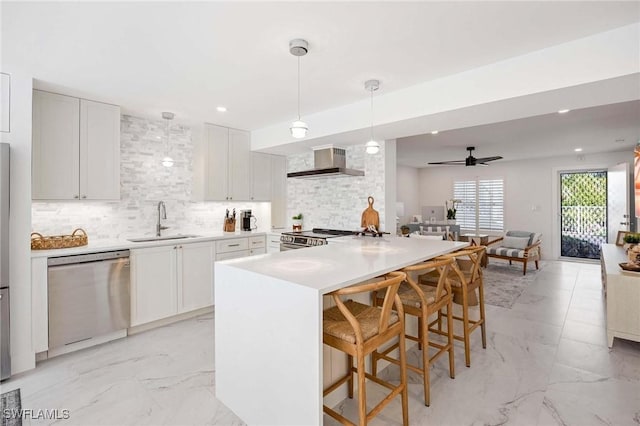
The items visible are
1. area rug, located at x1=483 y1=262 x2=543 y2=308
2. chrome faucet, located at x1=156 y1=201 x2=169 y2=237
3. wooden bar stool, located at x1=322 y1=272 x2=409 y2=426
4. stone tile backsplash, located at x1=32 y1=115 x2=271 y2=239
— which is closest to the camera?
wooden bar stool, located at x1=322 y1=272 x2=409 y2=426

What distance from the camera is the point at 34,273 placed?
270cm

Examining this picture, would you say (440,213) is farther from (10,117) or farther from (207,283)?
(10,117)

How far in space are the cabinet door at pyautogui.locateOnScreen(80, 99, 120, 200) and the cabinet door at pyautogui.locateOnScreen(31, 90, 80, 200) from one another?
0.06 m

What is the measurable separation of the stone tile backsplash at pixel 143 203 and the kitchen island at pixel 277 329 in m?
2.50

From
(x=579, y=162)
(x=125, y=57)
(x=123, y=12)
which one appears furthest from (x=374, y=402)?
(x=579, y=162)

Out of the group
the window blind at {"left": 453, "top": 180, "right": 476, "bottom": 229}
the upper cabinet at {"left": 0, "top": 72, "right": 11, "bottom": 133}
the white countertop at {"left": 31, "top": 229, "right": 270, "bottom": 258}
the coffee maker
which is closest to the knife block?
the coffee maker

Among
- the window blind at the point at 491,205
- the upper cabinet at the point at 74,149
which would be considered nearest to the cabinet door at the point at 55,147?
the upper cabinet at the point at 74,149

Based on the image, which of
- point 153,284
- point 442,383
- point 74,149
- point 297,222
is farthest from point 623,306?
point 74,149

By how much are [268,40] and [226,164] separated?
8.60ft

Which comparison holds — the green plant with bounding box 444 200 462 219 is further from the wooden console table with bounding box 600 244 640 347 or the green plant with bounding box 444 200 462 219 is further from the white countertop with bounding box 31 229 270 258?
the white countertop with bounding box 31 229 270 258

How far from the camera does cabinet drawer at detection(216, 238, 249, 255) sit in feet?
13.5

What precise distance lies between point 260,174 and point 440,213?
20.6 feet

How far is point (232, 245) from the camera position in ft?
14.0

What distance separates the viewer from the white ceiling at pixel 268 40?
1.83 meters
